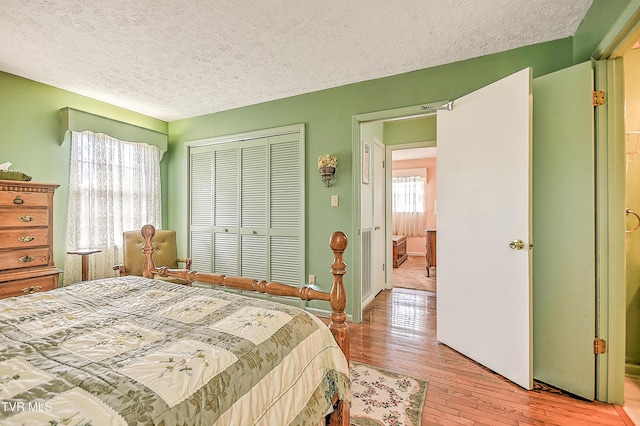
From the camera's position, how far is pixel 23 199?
2.42 meters

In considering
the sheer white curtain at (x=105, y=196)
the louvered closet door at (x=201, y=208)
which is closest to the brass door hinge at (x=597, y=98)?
the louvered closet door at (x=201, y=208)

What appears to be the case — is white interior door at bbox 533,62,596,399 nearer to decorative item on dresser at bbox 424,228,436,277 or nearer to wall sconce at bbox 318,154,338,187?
wall sconce at bbox 318,154,338,187

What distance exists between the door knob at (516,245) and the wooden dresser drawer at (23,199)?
12.7 ft

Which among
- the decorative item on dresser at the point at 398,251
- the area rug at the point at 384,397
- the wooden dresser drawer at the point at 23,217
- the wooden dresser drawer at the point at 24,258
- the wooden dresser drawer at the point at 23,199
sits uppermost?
the wooden dresser drawer at the point at 23,199

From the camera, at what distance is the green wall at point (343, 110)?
246 centimetres

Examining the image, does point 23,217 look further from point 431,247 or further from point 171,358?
point 431,247

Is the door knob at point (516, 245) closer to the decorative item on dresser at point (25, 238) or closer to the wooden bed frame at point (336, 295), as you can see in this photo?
the wooden bed frame at point (336, 295)

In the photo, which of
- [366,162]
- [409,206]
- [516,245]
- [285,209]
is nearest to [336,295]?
[516,245]

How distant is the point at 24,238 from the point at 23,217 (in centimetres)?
18

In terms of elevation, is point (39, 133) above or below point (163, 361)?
above

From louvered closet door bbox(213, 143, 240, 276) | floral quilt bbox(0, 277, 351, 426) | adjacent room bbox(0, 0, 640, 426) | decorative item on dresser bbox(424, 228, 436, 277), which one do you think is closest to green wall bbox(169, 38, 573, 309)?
adjacent room bbox(0, 0, 640, 426)

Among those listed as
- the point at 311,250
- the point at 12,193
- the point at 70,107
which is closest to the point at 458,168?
the point at 311,250

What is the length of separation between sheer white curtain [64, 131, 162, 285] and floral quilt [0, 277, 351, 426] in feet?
7.10

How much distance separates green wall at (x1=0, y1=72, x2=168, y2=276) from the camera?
2.79 m
